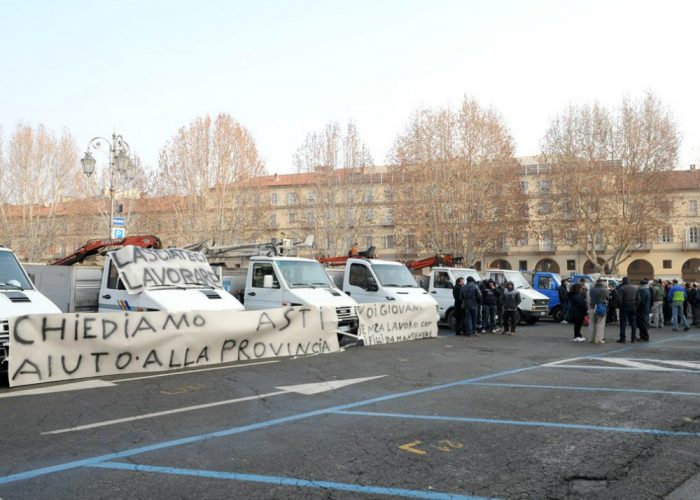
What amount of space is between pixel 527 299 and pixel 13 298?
17.0 meters

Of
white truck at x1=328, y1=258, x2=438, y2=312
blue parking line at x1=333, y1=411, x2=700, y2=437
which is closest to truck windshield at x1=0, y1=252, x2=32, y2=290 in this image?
blue parking line at x1=333, y1=411, x2=700, y2=437

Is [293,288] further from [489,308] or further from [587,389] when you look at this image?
[489,308]

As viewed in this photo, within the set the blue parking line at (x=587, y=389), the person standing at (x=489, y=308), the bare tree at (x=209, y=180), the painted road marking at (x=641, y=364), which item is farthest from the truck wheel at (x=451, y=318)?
the bare tree at (x=209, y=180)

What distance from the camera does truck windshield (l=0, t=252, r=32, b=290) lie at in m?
8.99

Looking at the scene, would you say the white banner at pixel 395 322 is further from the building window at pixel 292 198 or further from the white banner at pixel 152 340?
the building window at pixel 292 198

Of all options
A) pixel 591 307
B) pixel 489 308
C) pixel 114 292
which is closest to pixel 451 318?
pixel 489 308

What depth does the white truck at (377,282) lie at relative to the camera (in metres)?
15.2

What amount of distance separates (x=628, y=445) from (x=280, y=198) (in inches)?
2516

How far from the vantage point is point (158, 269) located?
37.0 ft

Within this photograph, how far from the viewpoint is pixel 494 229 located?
35125 millimetres

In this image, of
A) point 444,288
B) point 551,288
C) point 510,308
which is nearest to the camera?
point 510,308

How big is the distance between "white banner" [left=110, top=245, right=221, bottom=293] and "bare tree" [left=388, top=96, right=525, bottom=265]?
962 inches

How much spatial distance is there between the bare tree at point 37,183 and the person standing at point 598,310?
35409 millimetres

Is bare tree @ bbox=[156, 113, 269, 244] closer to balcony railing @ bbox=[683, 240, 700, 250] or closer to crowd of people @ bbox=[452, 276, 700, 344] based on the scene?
crowd of people @ bbox=[452, 276, 700, 344]
